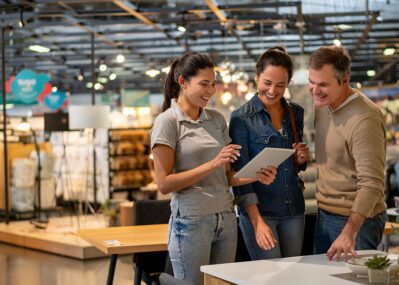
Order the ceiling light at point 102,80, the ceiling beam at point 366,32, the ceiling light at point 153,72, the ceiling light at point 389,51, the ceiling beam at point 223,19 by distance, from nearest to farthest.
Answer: the ceiling beam at point 223,19 → the ceiling beam at point 366,32 → the ceiling light at point 389,51 → the ceiling light at point 102,80 → the ceiling light at point 153,72

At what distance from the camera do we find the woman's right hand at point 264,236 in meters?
3.56

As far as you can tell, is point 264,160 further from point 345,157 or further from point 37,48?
point 37,48

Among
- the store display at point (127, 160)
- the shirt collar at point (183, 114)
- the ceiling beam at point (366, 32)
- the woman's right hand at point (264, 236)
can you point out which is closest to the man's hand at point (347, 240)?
the woman's right hand at point (264, 236)

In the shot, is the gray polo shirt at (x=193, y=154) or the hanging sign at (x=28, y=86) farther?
the hanging sign at (x=28, y=86)

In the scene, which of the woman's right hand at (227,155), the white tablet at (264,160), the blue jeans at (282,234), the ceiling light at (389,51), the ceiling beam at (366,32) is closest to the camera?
the white tablet at (264,160)

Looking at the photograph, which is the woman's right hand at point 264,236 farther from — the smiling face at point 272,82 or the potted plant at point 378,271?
the potted plant at point 378,271

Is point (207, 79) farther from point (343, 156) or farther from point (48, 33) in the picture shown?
point (48, 33)

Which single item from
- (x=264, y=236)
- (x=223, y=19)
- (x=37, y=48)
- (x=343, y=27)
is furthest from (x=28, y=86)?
(x=264, y=236)

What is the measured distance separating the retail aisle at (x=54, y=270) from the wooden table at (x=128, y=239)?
296cm

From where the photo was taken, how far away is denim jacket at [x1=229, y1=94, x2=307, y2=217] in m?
3.80

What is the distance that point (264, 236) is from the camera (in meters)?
3.59

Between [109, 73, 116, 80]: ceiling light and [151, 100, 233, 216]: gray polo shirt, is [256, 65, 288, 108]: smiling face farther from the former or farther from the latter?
[109, 73, 116, 80]: ceiling light

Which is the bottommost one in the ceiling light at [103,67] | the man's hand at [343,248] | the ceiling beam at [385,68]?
the man's hand at [343,248]

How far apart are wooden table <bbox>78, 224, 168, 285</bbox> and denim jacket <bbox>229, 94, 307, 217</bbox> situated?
1173 mm
